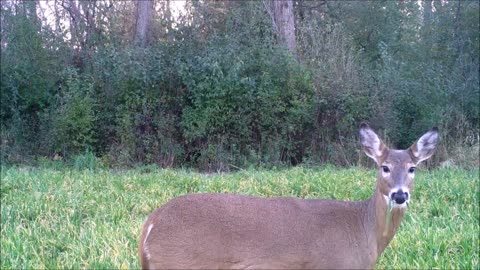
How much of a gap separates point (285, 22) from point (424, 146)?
13686 mm

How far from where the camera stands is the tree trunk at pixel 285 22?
17.6 metres

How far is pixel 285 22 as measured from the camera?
18.1 m

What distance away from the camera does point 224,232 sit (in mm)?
3740

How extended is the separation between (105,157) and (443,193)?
864 cm

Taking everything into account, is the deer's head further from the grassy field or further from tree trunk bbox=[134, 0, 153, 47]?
tree trunk bbox=[134, 0, 153, 47]

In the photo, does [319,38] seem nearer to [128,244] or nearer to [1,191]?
[1,191]

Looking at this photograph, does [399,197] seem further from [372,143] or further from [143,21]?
[143,21]

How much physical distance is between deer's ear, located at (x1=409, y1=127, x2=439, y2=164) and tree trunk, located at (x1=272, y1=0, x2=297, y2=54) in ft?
40.5

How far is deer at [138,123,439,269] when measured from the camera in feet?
12.1

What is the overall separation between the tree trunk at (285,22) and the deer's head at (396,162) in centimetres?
1231

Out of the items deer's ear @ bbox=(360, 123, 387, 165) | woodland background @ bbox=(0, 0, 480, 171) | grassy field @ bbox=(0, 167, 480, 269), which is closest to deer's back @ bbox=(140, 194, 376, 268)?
deer's ear @ bbox=(360, 123, 387, 165)

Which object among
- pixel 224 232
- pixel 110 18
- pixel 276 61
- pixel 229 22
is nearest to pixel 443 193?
pixel 224 232

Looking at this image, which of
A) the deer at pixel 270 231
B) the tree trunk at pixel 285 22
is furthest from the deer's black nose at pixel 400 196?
the tree trunk at pixel 285 22

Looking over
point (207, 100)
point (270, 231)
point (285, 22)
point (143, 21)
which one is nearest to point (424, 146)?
point (270, 231)
